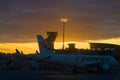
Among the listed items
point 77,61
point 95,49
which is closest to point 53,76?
point 77,61

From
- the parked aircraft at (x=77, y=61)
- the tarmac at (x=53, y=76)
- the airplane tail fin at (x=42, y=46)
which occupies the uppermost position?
the airplane tail fin at (x=42, y=46)

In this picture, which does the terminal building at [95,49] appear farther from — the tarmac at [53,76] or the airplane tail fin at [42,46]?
the tarmac at [53,76]

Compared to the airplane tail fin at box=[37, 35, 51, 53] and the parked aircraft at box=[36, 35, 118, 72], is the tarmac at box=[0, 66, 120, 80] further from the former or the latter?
the airplane tail fin at box=[37, 35, 51, 53]

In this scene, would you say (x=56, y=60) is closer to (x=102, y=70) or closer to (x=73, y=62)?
(x=73, y=62)

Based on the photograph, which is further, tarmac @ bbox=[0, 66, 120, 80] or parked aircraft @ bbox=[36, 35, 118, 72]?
parked aircraft @ bbox=[36, 35, 118, 72]

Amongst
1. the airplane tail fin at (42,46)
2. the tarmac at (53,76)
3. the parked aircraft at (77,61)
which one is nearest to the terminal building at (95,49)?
the airplane tail fin at (42,46)

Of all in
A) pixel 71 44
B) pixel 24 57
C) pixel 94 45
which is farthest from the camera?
pixel 94 45

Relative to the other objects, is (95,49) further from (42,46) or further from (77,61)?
(77,61)

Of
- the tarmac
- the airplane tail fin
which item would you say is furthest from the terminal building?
the tarmac

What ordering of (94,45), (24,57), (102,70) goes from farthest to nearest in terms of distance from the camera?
(94,45) < (24,57) < (102,70)

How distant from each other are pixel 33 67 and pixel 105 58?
579 inches

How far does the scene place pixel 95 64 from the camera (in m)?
70.8

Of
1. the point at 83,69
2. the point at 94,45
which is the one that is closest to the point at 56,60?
the point at 83,69

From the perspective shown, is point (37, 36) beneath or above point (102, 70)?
above
